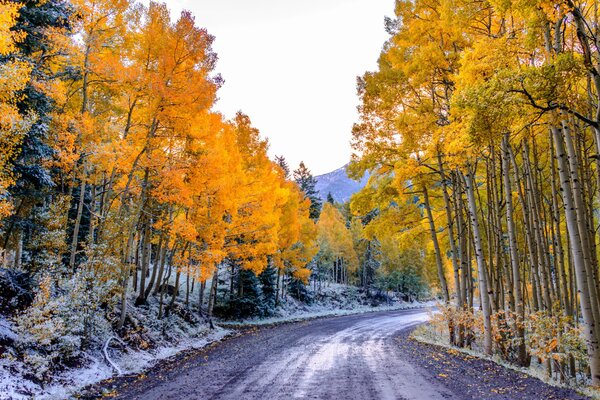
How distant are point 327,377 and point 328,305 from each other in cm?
2958

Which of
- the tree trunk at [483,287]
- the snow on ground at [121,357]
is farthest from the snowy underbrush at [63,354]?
the tree trunk at [483,287]

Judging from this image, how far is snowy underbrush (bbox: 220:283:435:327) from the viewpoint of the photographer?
2438 centimetres

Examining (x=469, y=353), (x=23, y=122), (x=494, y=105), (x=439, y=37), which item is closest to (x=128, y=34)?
(x=23, y=122)

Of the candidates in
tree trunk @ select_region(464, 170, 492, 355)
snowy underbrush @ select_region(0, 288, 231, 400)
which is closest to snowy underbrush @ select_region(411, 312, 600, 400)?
tree trunk @ select_region(464, 170, 492, 355)

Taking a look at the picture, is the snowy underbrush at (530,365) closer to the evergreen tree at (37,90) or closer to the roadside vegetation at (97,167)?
the roadside vegetation at (97,167)

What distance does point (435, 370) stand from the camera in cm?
848

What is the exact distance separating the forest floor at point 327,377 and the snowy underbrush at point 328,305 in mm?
11058

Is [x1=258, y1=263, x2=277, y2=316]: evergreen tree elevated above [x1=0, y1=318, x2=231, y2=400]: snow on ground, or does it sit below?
above

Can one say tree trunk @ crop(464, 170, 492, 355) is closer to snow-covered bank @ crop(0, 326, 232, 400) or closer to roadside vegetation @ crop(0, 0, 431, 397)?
roadside vegetation @ crop(0, 0, 431, 397)

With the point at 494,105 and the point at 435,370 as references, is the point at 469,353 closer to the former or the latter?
the point at 435,370

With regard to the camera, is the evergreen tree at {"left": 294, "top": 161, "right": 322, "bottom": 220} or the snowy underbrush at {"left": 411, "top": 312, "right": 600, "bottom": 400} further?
the evergreen tree at {"left": 294, "top": 161, "right": 322, "bottom": 220}

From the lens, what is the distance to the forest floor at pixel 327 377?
6449 mm

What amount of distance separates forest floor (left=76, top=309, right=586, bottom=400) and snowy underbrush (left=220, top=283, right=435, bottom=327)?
36.3 feet

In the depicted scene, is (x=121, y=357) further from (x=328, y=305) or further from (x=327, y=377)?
(x=328, y=305)
